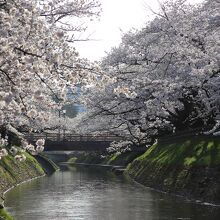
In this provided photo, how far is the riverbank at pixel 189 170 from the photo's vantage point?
24156mm

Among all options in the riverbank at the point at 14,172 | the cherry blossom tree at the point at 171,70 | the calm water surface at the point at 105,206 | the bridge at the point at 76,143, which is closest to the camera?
the calm water surface at the point at 105,206

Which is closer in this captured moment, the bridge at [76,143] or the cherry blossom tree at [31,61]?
the cherry blossom tree at [31,61]

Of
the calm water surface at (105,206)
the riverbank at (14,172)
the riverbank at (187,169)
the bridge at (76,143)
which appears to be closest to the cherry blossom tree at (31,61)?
the calm water surface at (105,206)

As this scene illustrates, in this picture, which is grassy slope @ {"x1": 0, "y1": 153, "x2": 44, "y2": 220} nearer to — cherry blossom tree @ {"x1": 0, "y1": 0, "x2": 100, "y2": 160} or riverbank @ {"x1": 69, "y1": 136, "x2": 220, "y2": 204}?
riverbank @ {"x1": 69, "y1": 136, "x2": 220, "y2": 204}

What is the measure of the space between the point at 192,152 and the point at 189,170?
2451 mm

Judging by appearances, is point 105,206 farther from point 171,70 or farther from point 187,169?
point 171,70

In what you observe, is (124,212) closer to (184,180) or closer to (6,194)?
(184,180)

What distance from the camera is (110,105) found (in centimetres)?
3856

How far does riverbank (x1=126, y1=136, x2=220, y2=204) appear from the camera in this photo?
24156mm

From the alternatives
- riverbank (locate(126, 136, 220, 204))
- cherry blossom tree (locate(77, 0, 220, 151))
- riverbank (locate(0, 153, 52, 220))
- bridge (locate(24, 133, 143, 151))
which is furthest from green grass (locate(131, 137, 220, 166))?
bridge (locate(24, 133, 143, 151))

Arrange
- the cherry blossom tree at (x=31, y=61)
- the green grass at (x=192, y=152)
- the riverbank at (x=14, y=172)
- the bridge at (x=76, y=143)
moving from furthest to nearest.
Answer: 1. the bridge at (x=76, y=143)
2. the riverbank at (x=14, y=172)
3. the green grass at (x=192, y=152)
4. the cherry blossom tree at (x=31, y=61)

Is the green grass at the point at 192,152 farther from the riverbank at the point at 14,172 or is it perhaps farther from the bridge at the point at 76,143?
the bridge at the point at 76,143

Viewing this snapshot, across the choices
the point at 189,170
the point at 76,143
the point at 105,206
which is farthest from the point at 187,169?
the point at 76,143

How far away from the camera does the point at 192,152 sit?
95.6ft
